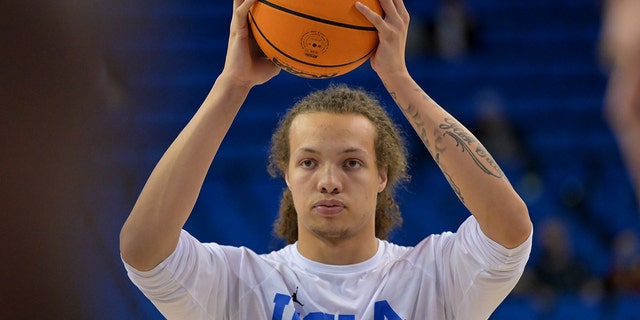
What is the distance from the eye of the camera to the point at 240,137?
9.16m

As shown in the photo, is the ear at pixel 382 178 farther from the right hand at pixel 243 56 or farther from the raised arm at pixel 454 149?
the right hand at pixel 243 56

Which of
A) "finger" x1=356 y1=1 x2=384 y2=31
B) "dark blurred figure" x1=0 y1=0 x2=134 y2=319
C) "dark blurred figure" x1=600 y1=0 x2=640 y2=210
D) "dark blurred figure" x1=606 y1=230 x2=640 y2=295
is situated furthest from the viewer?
"dark blurred figure" x1=606 y1=230 x2=640 y2=295

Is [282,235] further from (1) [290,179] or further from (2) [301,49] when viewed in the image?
(2) [301,49]

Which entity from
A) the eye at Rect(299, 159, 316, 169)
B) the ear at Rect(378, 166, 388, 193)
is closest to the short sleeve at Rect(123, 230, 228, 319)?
the eye at Rect(299, 159, 316, 169)

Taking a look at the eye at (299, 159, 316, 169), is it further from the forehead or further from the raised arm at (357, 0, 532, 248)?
the raised arm at (357, 0, 532, 248)

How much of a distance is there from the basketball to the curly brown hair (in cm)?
61

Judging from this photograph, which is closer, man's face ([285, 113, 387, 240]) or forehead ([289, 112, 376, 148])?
man's face ([285, 113, 387, 240])

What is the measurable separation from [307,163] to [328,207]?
24 centimetres

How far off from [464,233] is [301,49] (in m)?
1.03

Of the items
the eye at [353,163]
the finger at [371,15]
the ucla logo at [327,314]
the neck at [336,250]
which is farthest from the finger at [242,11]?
the ucla logo at [327,314]

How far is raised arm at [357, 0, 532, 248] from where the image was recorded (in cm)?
305

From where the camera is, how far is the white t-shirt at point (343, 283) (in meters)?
3.17

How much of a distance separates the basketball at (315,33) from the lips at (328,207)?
567 mm

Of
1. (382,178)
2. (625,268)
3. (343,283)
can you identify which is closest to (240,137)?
(625,268)
